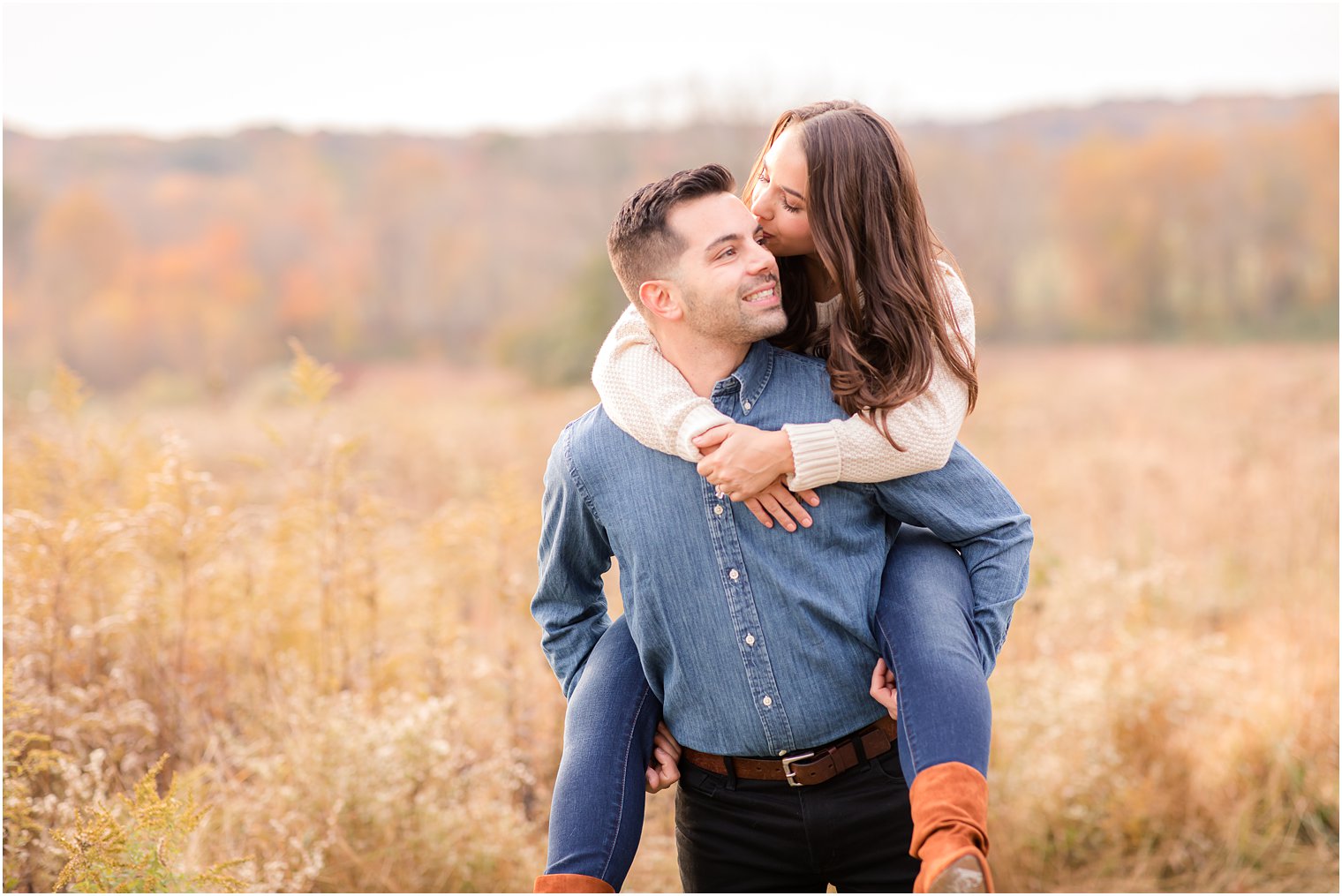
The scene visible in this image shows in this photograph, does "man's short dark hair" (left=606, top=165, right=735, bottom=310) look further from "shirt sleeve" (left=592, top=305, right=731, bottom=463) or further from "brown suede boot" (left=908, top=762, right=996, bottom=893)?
"brown suede boot" (left=908, top=762, right=996, bottom=893)

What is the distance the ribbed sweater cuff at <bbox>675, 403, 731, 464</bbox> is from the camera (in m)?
2.01

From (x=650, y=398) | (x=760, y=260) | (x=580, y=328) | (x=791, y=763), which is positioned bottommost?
(x=580, y=328)

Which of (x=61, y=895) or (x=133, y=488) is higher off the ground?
(x=133, y=488)

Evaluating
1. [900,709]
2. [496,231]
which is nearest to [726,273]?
[900,709]

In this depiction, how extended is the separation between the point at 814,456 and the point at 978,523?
0.40 meters

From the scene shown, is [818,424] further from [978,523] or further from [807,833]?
[807,833]

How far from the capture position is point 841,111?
2168 mm

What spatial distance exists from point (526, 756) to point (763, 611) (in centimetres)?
224

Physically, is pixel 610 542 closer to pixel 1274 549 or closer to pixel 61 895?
pixel 61 895

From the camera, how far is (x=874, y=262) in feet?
6.93

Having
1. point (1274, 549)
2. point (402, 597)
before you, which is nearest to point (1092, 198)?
point (1274, 549)

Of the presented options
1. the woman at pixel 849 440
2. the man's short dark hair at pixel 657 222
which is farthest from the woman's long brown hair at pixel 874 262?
the man's short dark hair at pixel 657 222

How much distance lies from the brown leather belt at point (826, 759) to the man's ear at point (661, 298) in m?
0.93

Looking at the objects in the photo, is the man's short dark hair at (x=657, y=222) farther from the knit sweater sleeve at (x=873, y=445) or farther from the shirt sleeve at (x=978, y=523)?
the shirt sleeve at (x=978, y=523)
